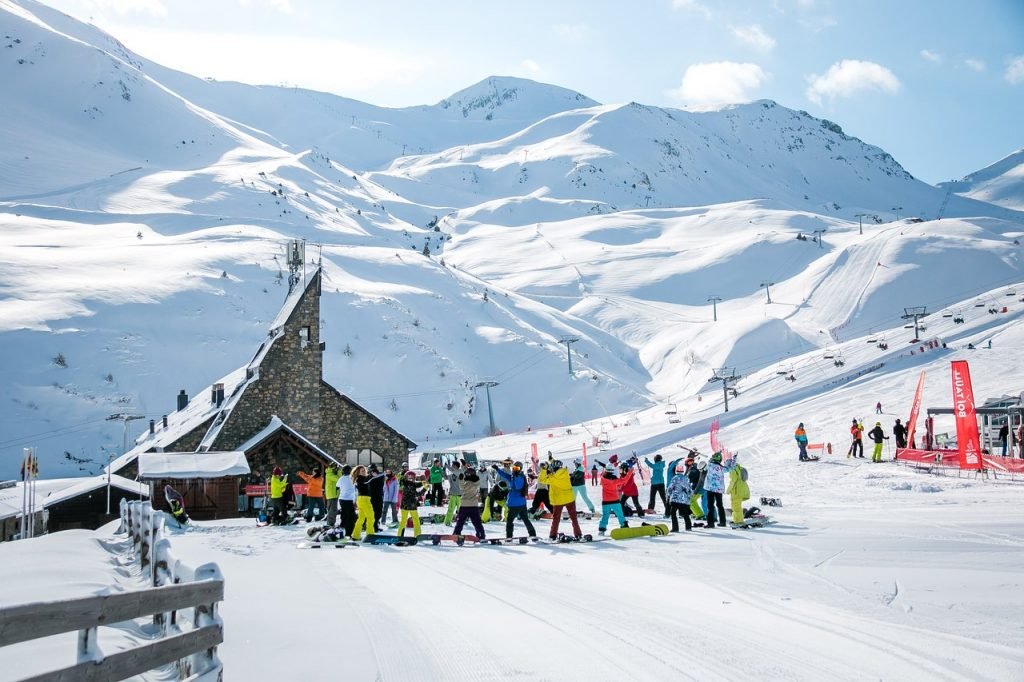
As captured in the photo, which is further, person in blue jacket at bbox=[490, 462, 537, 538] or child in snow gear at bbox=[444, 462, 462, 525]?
child in snow gear at bbox=[444, 462, 462, 525]

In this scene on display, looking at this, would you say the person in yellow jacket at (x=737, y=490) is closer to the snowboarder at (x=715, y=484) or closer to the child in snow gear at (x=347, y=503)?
the snowboarder at (x=715, y=484)

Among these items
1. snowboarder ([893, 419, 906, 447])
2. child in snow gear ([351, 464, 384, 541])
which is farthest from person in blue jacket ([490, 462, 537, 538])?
snowboarder ([893, 419, 906, 447])

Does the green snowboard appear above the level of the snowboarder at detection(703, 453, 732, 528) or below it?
below

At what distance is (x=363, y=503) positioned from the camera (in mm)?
17000

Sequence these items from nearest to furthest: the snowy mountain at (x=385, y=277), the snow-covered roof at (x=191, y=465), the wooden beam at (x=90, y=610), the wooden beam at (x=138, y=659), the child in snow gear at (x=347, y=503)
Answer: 1. the wooden beam at (x=90, y=610)
2. the wooden beam at (x=138, y=659)
3. the child in snow gear at (x=347, y=503)
4. the snow-covered roof at (x=191, y=465)
5. the snowy mountain at (x=385, y=277)

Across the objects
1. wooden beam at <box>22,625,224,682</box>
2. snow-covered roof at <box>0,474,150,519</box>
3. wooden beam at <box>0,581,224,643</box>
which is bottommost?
wooden beam at <box>22,625,224,682</box>

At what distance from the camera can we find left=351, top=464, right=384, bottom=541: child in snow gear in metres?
17.0

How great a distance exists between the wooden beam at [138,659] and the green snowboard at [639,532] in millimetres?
12064

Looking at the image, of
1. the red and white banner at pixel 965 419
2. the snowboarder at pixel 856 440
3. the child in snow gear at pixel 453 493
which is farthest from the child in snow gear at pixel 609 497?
the snowboarder at pixel 856 440

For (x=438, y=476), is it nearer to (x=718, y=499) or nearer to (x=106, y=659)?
(x=718, y=499)

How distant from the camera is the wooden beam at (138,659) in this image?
3745 mm

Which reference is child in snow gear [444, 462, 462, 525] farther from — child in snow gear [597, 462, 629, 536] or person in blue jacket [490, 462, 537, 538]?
child in snow gear [597, 462, 629, 536]

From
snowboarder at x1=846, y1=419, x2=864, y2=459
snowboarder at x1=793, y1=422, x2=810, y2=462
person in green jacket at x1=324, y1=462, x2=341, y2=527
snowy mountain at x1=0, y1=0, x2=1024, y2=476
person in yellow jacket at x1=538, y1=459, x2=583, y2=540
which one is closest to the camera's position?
person in yellow jacket at x1=538, y1=459, x2=583, y2=540

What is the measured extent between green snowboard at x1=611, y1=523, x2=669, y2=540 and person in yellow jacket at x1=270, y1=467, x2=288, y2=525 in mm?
10054
